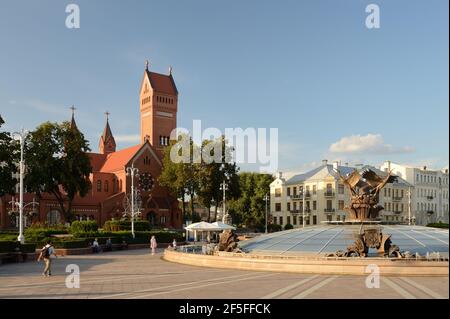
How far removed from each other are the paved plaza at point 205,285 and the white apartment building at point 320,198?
189ft

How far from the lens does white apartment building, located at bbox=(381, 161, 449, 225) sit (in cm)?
9450

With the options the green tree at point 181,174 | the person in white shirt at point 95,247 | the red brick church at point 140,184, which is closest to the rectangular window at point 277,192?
the red brick church at point 140,184

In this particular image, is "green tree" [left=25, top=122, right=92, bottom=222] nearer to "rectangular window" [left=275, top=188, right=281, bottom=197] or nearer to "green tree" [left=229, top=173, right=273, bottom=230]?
"green tree" [left=229, top=173, right=273, bottom=230]

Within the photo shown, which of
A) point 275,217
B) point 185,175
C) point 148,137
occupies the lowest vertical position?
point 275,217

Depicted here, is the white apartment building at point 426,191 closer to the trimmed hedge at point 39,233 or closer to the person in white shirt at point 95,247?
the trimmed hedge at point 39,233

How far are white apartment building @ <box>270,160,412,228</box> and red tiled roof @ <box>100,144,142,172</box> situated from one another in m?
27.2

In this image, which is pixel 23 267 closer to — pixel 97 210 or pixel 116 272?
pixel 116 272

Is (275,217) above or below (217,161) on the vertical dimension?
below

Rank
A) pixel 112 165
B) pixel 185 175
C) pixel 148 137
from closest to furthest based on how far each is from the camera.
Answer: pixel 185 175 < pixel 112 165 < pixel 148 137

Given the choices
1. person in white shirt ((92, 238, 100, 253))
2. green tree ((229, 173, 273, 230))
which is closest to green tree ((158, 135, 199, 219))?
green tree ((229, 173, 273, 230))

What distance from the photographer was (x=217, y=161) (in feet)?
256

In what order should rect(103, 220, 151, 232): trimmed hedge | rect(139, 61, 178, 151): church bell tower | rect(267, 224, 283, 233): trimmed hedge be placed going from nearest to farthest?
rect(103, 220, 151, 232): trimmed hedge < rect(267, 224, 283, 233): trimmed hedge < rect(139, 61, 178, 151): church bell tower
